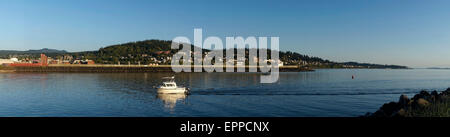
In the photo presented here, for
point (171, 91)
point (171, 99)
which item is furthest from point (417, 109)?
point (171, 91)

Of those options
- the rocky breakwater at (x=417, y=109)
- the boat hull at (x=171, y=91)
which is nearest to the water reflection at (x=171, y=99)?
the boat hull at (x=171, y=91)

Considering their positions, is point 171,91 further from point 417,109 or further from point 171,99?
point 417,109

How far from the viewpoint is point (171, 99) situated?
38.3 meters

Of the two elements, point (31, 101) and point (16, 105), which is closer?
point (16, 105)

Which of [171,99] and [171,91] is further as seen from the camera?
[171,91]

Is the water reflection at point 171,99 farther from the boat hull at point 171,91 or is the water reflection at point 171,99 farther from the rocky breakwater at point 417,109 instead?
the rocky breakwater at point 417,109

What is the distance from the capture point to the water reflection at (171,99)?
33.3 meters

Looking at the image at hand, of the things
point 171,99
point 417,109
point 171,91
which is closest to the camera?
point 417,109

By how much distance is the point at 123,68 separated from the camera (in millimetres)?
148250
